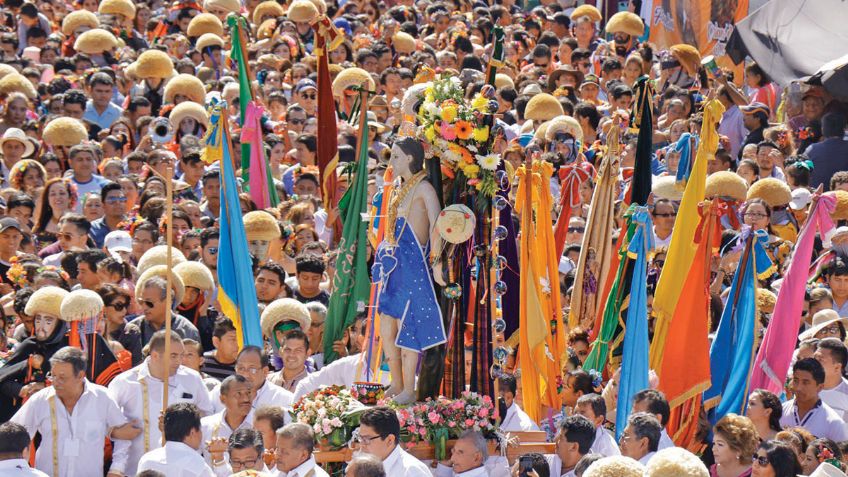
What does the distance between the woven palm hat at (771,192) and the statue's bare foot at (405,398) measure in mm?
4623

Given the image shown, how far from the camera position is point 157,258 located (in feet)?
41.2

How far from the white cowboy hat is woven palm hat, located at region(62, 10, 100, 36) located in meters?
4.53

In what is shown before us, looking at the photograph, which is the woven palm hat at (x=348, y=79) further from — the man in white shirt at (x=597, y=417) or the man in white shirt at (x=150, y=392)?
the man in white shirt at (x=597, y=417)

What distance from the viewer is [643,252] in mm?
11414

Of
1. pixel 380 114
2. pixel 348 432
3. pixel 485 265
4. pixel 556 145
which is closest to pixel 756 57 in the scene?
pixel 556 145

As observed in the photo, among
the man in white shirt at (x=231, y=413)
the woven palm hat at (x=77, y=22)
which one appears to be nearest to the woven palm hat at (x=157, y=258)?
the man in white shirt at (x=231, y=413)

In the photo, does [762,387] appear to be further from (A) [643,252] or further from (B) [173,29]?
(B) [173,29]

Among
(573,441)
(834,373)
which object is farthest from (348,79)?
(573,441)

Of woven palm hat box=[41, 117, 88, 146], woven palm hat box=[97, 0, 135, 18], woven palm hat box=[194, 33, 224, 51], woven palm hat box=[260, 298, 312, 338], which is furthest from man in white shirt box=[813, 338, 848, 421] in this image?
woven palm hat box=[97, 0, 135, 18]

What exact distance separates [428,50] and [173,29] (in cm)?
516

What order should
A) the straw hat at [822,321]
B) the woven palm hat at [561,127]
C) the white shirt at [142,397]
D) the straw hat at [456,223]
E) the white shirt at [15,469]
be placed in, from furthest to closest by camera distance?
1. the woven palm hat at [561,127]
2. the straw hat at [822,321]
3. the white shirt at [142,397]
4. the straw hat at [456,223]
5. the white shirt at [15,469]

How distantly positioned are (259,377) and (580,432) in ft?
7.59

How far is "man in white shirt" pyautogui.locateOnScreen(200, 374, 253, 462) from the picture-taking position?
33.6 feet

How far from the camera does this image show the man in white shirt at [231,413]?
10250mm
